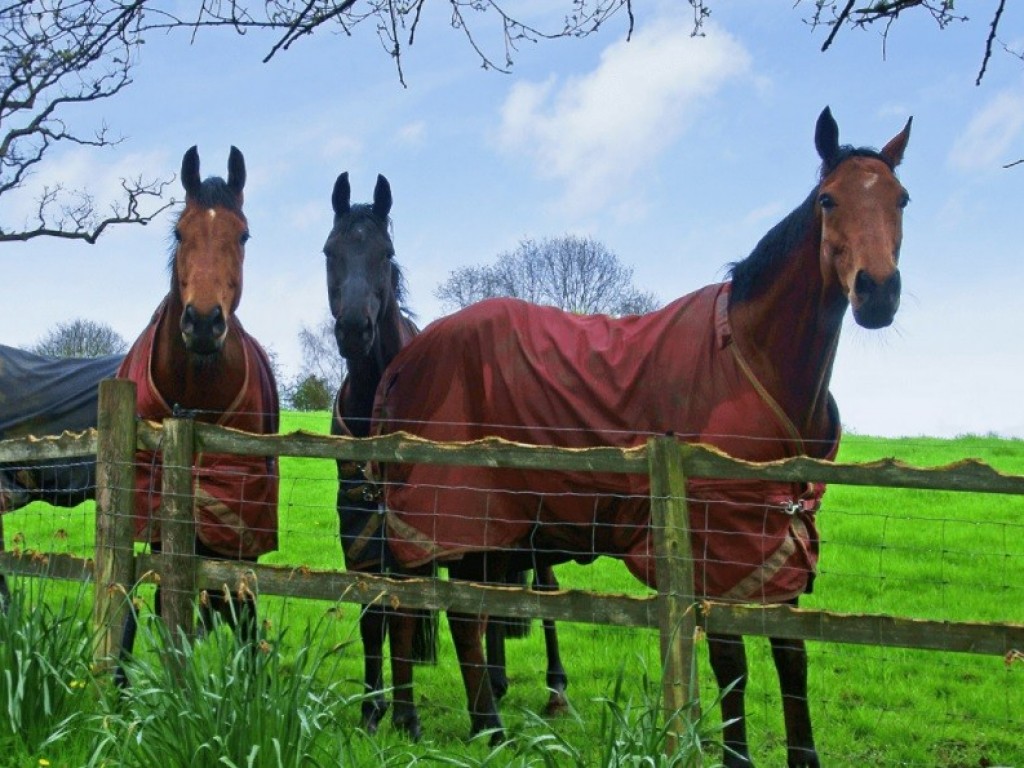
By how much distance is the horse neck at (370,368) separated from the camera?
605 centimetres

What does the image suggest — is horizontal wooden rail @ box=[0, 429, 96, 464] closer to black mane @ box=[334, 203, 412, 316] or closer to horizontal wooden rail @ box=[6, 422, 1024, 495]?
horizontal wooden rail @ box=[6, 422, 1024, 495]

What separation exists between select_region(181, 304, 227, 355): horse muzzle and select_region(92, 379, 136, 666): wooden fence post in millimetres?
422

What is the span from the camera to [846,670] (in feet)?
23.4

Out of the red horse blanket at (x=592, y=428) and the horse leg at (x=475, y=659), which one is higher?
the red horse blanket at (x=592, y=428)

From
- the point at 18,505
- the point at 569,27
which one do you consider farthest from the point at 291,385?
the point at 569,27

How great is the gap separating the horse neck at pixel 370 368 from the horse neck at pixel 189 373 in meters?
0.63

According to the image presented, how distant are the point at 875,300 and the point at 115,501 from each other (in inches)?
143

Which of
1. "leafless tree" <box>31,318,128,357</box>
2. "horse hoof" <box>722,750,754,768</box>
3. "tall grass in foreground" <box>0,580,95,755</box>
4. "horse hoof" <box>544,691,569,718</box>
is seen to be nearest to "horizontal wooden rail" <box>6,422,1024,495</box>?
"tall grass in foreground" <box>0,580,95,755</box>

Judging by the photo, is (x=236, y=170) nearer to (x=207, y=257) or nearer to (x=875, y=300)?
(x=207, y=257)

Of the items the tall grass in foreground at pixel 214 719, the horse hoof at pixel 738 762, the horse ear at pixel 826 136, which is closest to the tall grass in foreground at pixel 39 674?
the tall grass in foreground at pixel 214 719

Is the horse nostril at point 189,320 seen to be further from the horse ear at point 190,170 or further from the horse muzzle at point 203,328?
the horse ear at point 190,170

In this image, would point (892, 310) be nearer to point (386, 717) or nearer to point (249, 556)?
point (386, 717)

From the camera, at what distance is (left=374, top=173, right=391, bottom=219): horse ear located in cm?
625

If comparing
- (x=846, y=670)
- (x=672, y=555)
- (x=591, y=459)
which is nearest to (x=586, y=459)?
(x=591, y=459)
